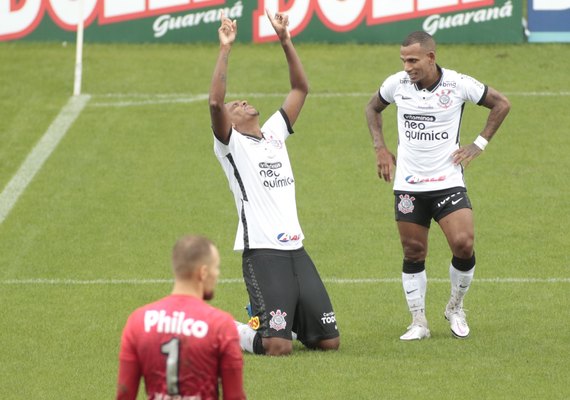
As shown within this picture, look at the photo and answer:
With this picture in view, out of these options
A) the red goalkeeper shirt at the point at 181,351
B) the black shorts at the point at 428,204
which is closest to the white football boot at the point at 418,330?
the black shorts at the point at 428,204

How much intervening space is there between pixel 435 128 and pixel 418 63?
0.62 m

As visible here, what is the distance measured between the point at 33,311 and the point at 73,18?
10931 millimetres

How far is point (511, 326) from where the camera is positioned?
12297mm

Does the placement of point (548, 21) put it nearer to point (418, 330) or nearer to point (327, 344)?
point (418, 330)

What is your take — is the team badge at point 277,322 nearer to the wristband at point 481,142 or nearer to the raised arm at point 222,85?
the raised arm at point 222,85

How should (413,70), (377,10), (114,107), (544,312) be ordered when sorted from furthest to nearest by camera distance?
(377,10), (114,107), (544,312), (413,70)

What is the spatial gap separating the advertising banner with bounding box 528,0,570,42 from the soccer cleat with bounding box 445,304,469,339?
11.6m


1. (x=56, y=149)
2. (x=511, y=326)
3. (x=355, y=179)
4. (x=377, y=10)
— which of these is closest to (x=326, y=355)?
(x=511, y=326)

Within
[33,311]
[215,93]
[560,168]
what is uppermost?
[215,93]

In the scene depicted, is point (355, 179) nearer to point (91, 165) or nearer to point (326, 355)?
point (91, 165)

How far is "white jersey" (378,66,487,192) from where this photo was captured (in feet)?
38.8

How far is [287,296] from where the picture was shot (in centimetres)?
1134

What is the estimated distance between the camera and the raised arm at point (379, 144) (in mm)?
12086

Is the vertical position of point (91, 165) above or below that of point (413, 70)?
below
